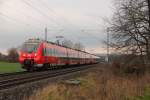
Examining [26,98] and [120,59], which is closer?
[26,98]

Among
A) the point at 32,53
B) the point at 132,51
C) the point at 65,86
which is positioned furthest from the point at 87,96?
the point at 32,53

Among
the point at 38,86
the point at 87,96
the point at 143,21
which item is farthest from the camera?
the point at 143,21

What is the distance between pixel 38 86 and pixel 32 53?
45.9ft

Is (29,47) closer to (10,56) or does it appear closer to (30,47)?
(30,47)

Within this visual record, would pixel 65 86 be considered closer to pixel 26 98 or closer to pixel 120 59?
pixel 26 98

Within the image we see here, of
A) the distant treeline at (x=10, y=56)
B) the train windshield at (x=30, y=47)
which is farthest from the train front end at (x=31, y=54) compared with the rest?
the distant treeline at (x=10, y=56)

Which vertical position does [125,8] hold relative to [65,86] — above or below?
above

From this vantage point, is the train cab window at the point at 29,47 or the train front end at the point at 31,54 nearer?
the train front end at the point at 31,54

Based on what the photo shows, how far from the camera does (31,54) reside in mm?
29516

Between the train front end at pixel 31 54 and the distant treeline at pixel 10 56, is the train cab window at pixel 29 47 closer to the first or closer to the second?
the train front end at pixel 31 54

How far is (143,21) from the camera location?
89.2ft

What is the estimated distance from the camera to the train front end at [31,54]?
29250 millimetres

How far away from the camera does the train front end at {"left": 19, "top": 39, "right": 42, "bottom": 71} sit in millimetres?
29250

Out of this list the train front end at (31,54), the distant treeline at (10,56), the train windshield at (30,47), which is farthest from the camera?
the distant treeline at (10,56)
